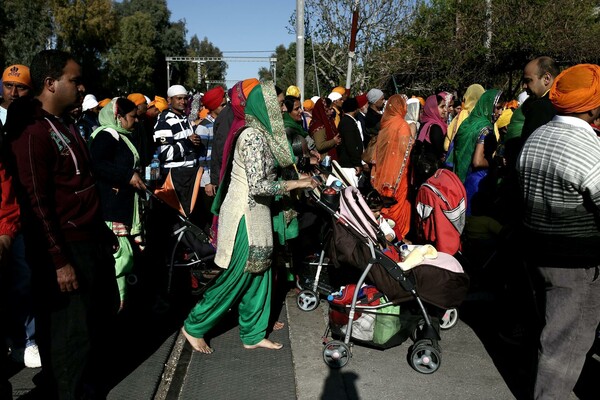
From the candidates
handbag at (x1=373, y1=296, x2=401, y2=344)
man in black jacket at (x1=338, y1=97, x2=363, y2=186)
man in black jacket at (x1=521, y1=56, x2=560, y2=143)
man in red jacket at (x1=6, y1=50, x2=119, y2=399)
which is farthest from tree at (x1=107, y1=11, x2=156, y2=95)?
man in red jacket at (x1=6, y1=50, x2=119, y2=399)

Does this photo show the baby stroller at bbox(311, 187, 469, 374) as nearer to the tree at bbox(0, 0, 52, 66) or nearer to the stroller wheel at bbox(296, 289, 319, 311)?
the stroller wheel at bbox(296, 289, 319, 311)

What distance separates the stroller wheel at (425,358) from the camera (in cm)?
405

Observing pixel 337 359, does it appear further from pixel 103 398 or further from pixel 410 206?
pixel 410 206

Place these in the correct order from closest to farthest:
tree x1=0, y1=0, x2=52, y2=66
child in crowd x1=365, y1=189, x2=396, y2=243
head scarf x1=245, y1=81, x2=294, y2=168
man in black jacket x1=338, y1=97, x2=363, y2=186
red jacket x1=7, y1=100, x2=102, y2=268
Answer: red jacket x1=7, y1=100, x2=102, y2=268 → head scarf x1=245, y1=81, x2=294, y2=168 → child in crowd x1=365, y1=189, x2=396, y2=243 → man in black jacket x1=338, y1=97, x2=363, y2=186 → tree x1=0, y1=0, x2=52, y2=66

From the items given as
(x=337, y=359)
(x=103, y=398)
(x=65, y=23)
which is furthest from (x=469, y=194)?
(x=65, y=23)

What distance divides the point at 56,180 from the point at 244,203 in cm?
141

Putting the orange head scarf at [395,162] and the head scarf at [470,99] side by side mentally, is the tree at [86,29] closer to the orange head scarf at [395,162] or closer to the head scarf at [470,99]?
the head scarf at [470,99]

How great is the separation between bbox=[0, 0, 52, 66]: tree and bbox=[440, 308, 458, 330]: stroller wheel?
3328cm

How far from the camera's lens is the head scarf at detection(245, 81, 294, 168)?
4048 millimetres

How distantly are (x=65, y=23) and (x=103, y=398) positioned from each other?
35752 mm

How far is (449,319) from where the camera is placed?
4.87 metres

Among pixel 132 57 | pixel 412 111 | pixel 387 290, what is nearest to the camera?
pixel 387 290

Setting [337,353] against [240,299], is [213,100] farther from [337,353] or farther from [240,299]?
[337,353]

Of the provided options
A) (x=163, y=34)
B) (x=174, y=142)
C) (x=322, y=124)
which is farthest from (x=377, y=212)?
(x=163, y=34)
